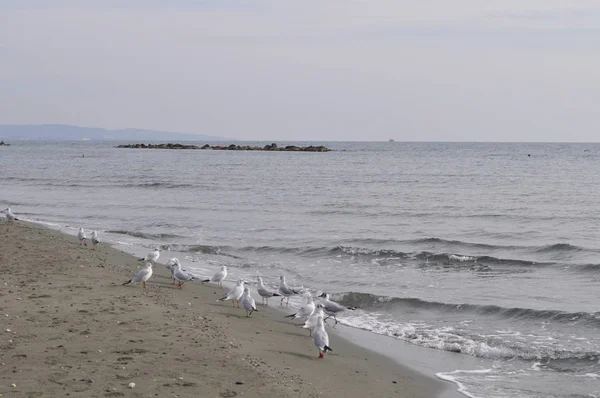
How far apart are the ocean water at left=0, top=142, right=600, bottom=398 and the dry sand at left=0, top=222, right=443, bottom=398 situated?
1561 millimetres

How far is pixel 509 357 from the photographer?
10891 mm

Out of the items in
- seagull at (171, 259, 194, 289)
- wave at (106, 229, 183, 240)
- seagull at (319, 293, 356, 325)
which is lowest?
wave at (106, 229, 183, 240)

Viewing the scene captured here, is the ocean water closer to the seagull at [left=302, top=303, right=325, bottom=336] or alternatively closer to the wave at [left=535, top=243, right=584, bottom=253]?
the wave at [left=535, top=243, right=584, bottom=253]

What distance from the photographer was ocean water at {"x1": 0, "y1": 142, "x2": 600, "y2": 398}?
1153 cm

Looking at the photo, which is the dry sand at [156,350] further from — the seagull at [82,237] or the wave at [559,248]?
the wave at [559,248]

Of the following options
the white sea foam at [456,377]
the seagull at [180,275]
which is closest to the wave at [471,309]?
the seagull at [180,275]

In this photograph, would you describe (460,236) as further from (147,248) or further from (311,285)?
(147,248)

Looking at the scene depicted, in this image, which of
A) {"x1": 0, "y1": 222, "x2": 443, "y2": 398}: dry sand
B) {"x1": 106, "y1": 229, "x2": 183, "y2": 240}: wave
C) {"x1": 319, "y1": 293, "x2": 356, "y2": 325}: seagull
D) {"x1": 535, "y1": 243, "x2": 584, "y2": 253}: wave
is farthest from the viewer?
{"x1": 106, "y1": 229, "x2": 183, "y2": 240}: wave

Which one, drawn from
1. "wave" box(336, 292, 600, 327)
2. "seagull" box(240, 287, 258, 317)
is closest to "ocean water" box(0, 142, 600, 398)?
"wave" box(336, 292, 600, 327)

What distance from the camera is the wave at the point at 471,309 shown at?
13.1 metres

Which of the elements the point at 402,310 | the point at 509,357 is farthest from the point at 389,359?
the point at 402,310

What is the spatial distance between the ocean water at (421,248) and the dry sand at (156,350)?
5.12 ft

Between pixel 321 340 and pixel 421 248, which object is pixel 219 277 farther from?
pixel 421 248

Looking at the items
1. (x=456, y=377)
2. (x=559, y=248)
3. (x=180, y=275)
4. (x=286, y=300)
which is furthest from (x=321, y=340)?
→ (x=559, y=248)
